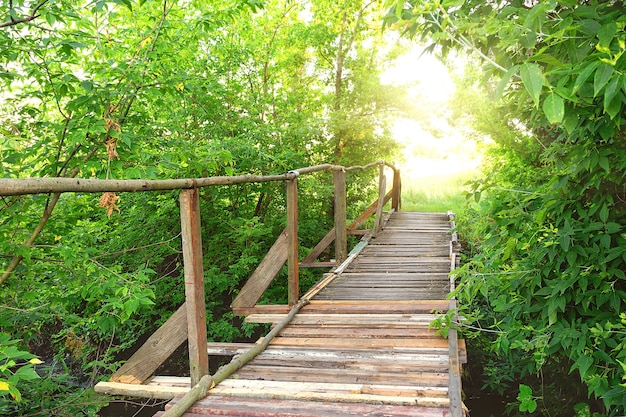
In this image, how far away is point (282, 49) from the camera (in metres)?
11.2

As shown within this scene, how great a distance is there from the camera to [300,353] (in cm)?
295

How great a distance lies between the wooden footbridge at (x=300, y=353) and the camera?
2.12m

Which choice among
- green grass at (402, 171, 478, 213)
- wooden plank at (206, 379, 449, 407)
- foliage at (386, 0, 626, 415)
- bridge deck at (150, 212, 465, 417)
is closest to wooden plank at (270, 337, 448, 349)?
bridge deck at (150, 212, 465, 417)

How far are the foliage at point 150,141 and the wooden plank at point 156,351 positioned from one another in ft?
1.55

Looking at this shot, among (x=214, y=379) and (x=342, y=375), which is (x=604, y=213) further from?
(x=214, y=379)

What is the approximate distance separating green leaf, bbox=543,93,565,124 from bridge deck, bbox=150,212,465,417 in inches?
49.8

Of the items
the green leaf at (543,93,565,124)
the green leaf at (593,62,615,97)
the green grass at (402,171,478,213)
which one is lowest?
the green grass at (402,171,478,213)

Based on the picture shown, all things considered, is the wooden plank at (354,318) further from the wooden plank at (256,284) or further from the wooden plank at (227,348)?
the wooden plank at (227,348)

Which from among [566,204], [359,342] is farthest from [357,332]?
[566,204]

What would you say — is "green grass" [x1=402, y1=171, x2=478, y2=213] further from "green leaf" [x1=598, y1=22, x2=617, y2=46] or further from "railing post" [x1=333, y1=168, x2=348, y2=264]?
"green leaf" [x1=598, y1=22, x2=617, y2=46]

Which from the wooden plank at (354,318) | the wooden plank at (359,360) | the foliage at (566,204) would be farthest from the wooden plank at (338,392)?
the wooden plank at (354,318)

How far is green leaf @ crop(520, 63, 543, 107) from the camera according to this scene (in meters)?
1.29

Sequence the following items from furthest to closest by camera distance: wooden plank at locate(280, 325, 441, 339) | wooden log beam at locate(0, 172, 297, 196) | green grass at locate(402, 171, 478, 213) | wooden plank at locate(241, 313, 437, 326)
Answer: green grass at locate(402, 171, 478, 213) → wooden plank at locate(241, 313, 437, 326) → wooden plank at locate(280, 325, 441, 339) → wooden log beam at locate(0, 172, 297, 196)

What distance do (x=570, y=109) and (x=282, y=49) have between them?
997cm
